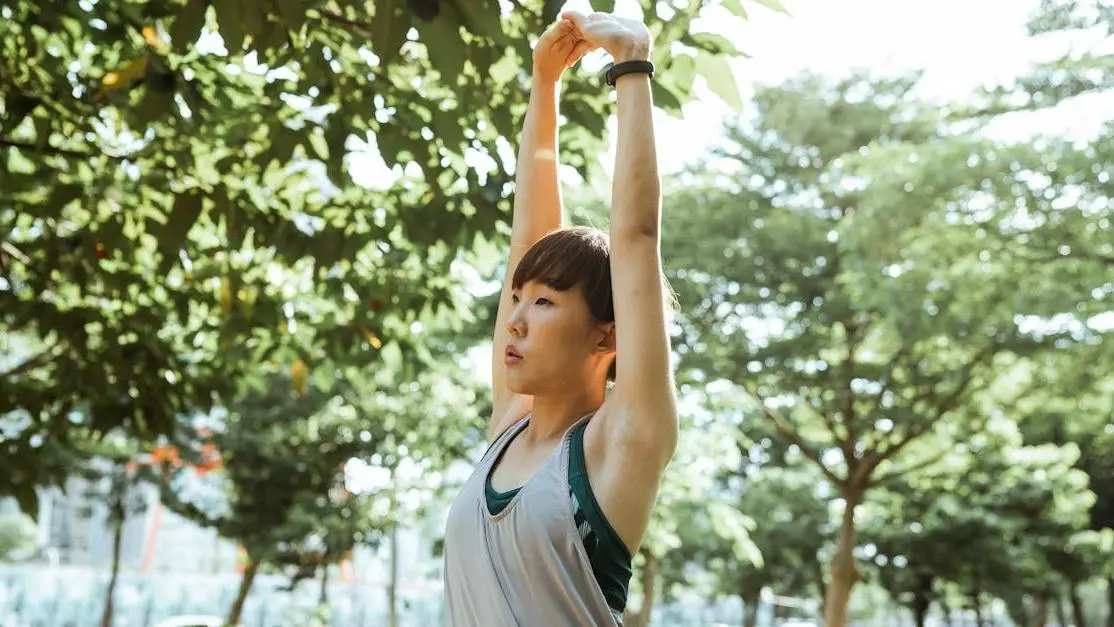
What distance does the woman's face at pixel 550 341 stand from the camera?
1.50 m

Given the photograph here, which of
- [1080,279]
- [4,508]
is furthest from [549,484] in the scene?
[4,508]

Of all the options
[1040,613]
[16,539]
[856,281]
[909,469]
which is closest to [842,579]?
[909,469]

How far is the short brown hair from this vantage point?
4.98ft

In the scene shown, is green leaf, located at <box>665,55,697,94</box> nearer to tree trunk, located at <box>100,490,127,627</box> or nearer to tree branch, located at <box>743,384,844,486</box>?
tree branch, located at <box>743,384,844,486</box>

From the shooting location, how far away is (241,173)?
16.8ft

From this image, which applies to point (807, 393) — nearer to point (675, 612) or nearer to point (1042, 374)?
point (1042, 374)

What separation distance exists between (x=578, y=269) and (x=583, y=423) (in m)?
0.19

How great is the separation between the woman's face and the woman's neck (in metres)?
0.02

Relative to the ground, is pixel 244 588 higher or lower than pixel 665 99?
higher

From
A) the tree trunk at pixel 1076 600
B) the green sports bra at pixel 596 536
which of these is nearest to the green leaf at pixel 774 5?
the green sports bra at pixel 596 536

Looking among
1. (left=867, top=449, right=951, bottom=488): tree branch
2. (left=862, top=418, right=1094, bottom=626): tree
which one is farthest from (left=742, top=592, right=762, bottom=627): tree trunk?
(left=867, top=449, right=951, bottom=488): tree branch

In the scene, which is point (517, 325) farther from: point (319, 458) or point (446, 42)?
point (319, 458)

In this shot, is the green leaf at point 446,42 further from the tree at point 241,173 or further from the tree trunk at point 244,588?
the tree trunk at point 244,588

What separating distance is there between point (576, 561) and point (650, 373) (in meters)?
0.22
